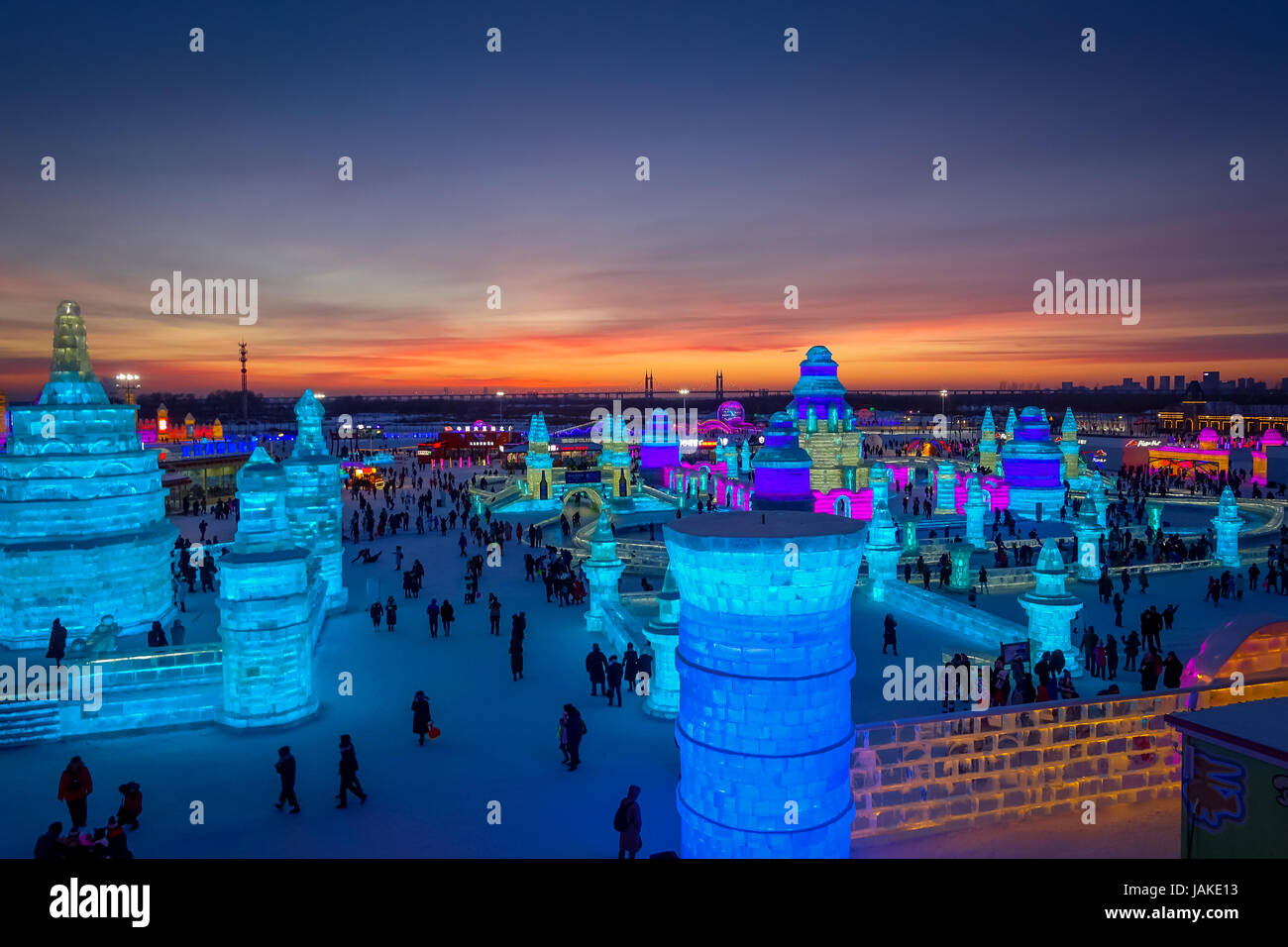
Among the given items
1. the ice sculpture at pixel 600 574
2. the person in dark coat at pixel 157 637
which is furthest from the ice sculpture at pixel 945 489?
the person in dark coat at pixel 157 637

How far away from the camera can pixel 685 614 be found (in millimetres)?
6949

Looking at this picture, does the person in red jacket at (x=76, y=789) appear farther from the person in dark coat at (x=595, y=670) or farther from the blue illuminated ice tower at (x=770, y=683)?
the blue illuminated ice tower at (x=770, y=683)

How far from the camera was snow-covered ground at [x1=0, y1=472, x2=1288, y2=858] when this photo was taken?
896 centimetres

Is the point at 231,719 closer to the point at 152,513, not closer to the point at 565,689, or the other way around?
the point at 565,689

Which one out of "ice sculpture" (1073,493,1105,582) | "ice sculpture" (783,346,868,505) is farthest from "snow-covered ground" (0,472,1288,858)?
"ice sculpture" (783,346,868,505)

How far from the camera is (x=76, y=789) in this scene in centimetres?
922

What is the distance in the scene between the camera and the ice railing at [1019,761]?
888cm

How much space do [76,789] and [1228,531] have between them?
1131 inches

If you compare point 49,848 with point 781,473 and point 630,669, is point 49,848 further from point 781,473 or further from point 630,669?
point 781,473

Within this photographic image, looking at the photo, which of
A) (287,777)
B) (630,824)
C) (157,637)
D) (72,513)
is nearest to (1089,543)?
(630,824)

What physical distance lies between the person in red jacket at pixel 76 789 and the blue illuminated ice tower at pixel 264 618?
136 inches

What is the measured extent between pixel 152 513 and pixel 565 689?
1185cm

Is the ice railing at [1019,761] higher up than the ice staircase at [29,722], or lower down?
higher up

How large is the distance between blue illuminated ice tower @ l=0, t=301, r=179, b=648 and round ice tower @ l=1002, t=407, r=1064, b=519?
116 feet
